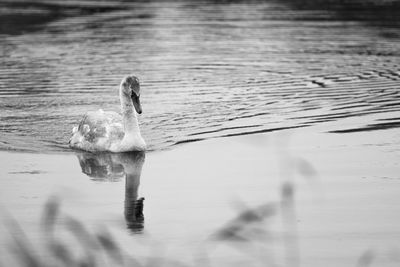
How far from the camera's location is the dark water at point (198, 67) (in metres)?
18.5

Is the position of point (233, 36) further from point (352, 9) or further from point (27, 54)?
point (352, 9)

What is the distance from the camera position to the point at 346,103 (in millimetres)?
20172

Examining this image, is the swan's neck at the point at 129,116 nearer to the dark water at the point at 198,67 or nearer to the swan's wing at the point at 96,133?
the swan's wing at the point at 96,133

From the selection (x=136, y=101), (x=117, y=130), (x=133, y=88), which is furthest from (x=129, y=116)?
(x=133, y=88)

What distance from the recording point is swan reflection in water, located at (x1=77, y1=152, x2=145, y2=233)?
1241cm

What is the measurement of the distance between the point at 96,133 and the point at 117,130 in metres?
0.41

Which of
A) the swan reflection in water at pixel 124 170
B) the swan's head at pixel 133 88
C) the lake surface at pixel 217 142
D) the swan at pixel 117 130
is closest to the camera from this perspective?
the lake surface at pixel 217 142

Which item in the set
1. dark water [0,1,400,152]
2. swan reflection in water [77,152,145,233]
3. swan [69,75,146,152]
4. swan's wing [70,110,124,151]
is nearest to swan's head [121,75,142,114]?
swan [69,75,146,152]

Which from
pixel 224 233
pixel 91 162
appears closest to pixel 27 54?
pixel 91 162

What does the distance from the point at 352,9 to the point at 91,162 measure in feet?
88.9

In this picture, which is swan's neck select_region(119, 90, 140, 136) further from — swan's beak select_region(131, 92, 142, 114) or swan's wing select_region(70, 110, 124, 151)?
swan's wing select_region(70, 110, 124, 151)

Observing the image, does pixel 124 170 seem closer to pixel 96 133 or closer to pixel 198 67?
pixel 96 133

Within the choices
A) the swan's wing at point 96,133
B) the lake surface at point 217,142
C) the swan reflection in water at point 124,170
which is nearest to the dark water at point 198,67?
the lake surface at point 217,142

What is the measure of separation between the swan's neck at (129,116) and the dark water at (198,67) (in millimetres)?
657
